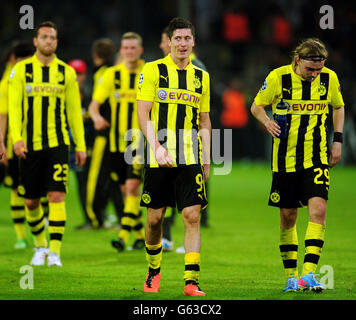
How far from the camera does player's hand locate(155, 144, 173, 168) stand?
670cm

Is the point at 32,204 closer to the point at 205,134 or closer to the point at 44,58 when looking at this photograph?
the point at 44,58

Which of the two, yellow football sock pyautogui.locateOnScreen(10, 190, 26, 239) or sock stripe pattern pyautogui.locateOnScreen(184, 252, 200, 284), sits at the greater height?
yellow football sock pyautogui.locateOnScreen(10, 190, 26, 239)

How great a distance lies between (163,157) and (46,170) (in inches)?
90.8

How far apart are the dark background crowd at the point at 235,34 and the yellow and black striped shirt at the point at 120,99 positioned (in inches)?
500

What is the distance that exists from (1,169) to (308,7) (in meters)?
15.0

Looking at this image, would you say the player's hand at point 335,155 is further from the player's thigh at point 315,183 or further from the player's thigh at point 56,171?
the player's thigh at point 56,171

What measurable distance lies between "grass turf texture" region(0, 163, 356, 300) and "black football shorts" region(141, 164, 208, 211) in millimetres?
723

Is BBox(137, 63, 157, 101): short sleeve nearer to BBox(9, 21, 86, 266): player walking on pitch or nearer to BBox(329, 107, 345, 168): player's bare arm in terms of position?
BBox(329, 107, 345, 168): player's bare arm

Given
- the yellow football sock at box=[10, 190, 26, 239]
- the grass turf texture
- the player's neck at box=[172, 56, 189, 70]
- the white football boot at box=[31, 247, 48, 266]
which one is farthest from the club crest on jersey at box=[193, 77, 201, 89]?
the yellow football sock at box=[10, 190, 26, 239]

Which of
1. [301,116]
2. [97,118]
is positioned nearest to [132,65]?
[97,118]

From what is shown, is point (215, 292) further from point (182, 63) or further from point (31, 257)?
point (31, 257)

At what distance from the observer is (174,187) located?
276 inches
